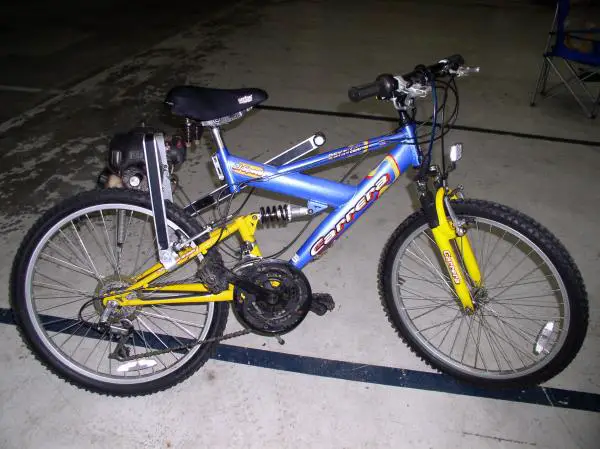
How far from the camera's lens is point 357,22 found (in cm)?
664

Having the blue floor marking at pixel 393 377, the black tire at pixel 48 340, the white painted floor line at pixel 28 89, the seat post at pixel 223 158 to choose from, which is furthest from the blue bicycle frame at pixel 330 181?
the white painted floor line at pixel 28 89

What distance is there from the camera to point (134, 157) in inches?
67.3

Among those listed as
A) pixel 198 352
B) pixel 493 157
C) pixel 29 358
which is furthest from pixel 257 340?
pixel 493 157

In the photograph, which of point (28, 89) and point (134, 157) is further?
point (28, 89)

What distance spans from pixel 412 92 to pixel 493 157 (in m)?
2.11

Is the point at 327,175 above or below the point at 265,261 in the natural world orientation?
below

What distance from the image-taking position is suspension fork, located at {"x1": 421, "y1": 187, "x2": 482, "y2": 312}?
1616 mm

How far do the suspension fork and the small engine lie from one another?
86 centimetres

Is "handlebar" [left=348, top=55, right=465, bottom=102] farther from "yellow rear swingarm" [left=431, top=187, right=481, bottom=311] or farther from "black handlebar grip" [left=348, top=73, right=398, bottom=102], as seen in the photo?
"yellow rear swingarm" [left=431, top=187, right=481, bottom=311]

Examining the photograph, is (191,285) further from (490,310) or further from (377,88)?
(490,310)

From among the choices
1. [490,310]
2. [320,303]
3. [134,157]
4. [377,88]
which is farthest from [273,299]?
[490,310]

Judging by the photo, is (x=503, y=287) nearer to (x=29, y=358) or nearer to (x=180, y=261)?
(x=180, y=261)

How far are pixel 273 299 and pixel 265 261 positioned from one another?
15 centimetres

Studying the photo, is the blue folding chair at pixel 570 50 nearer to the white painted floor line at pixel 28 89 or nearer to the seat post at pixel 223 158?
the seat post at pixel 223 158
